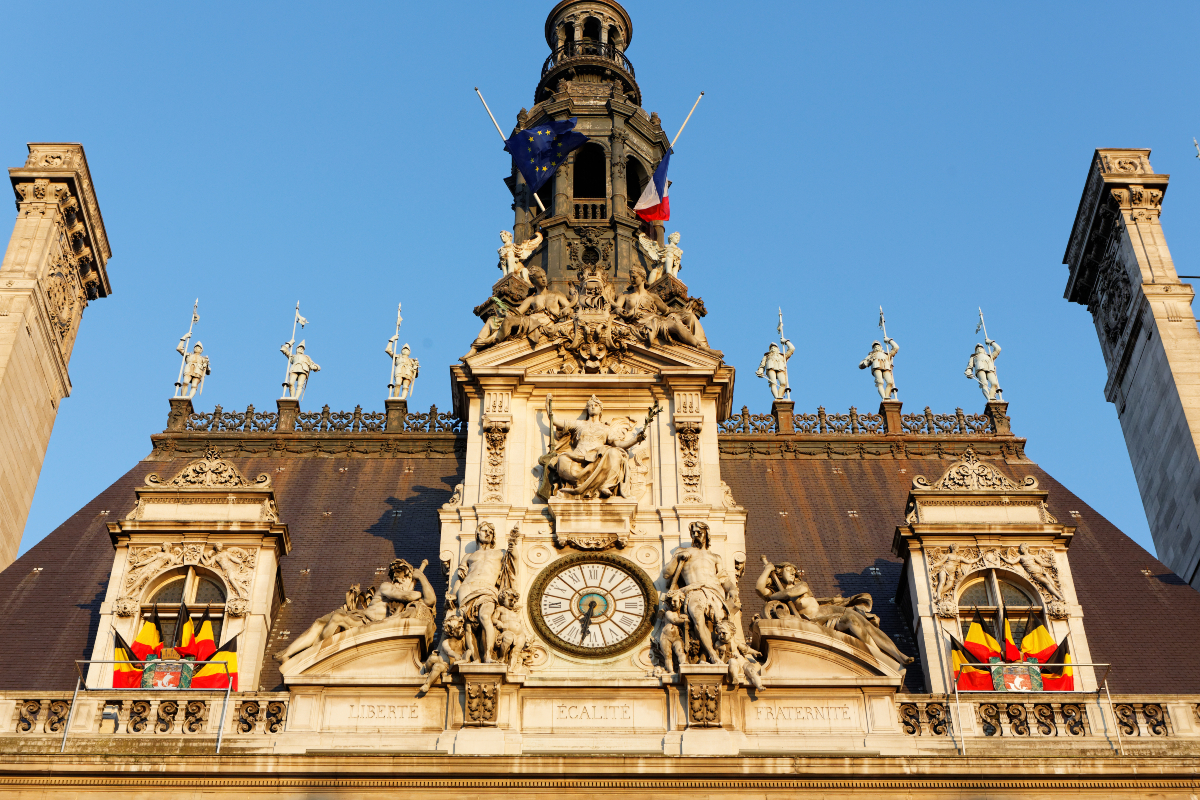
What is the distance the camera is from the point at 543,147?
128 ft

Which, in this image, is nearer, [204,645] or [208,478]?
[204,645]

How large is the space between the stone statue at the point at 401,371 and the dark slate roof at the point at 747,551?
2889mm

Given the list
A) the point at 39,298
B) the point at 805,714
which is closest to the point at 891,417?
the point at 805,714

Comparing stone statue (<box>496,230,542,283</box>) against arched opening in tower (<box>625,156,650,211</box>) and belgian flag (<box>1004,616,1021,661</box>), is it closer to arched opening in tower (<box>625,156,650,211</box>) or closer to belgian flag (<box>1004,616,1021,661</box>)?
arched opening in tower (<box>625,156,650,211</box>)

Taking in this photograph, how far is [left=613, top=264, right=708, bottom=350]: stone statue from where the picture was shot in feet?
98.9

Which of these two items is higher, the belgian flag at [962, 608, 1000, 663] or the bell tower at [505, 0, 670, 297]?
the bell tower at [505, 0, 670, 297]

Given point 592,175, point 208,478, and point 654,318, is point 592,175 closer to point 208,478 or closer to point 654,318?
point 654,318

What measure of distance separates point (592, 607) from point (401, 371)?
39.8ft

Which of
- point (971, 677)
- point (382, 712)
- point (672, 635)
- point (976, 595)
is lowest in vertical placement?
point (382, 712)

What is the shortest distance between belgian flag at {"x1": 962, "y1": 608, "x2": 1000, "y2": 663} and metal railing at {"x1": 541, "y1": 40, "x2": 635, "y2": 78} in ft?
74.7

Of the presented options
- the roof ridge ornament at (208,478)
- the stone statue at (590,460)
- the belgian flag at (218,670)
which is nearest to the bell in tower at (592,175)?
the stone statue at (590,460)

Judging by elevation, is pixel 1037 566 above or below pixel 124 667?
above

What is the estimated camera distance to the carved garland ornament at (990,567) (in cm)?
2709

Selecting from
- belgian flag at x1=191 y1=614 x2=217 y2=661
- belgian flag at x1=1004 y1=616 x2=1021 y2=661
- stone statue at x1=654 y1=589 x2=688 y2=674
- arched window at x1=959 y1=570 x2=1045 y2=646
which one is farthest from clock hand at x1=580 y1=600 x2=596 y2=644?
belgian flag at x1=1004 y1=616 x2=1021 y2=661
